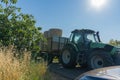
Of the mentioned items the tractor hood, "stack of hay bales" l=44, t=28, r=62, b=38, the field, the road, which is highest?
"stack of hay bales" l=44, t=28, r=62, b=38

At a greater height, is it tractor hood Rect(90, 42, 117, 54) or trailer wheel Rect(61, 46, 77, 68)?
tractor hood Rect(90, 42, 117, 54)

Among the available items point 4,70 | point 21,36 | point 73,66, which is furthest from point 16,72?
point 73,66

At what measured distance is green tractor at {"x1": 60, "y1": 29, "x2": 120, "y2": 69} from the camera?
51.9ft

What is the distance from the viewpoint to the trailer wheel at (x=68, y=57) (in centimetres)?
1777

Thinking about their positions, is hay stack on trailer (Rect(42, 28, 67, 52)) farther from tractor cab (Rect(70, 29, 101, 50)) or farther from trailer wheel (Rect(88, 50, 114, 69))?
trailer wheel (Rect(88, 50, 114, 69))

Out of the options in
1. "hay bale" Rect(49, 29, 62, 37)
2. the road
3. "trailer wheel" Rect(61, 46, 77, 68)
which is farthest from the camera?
"hay bale" Rect(49, 29, 62, 37)

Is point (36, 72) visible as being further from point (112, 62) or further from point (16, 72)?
point (112, 62)

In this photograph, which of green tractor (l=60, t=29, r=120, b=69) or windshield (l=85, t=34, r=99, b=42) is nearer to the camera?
green tractor (l=60, t=29, r=120, b=69)

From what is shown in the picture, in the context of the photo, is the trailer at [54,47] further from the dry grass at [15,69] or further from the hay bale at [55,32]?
the dry grass at [15,69]

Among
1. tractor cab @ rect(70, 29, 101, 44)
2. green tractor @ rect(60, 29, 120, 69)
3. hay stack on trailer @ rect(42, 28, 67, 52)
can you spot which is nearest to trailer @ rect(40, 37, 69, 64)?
hay stack on trailer @ rect(42, 28, 67, 52)

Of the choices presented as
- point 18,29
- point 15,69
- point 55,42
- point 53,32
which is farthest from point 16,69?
point 53,32

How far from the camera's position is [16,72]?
28.9 ft

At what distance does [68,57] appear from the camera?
60.5 ft

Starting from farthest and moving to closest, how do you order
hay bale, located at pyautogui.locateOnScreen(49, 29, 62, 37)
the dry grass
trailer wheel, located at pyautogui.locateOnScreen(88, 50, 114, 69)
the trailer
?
hay bale, located at pyautogui.locateOnScreen(49, 29, 62, 37)
the trailer
trailer wheel, located at pyautogui.locateOnScreen(88, 50, 114, 69)
the dry grass
